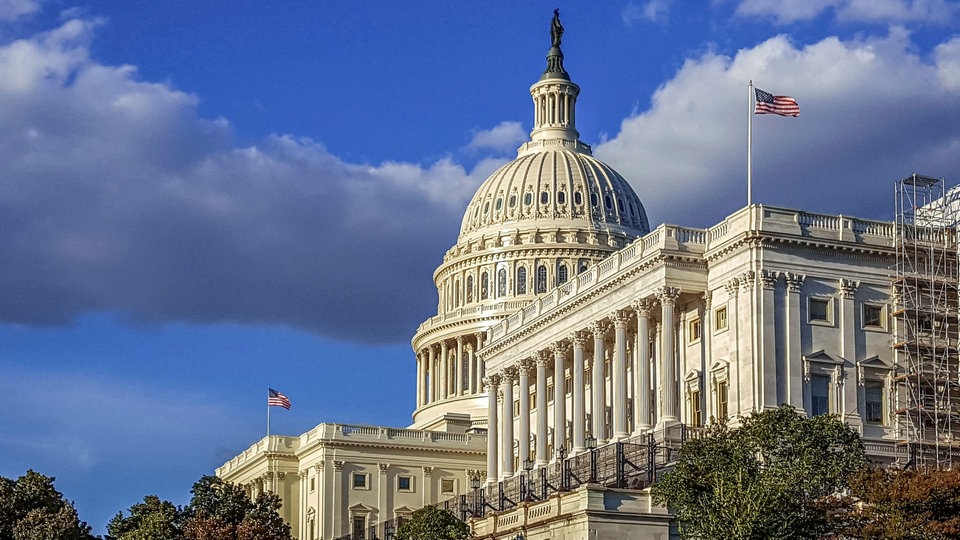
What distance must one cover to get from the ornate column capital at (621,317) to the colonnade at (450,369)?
65811 millimetres

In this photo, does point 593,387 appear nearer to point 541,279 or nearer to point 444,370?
point 541,279

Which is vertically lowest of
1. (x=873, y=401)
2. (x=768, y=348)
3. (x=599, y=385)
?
(x=873, y=401)

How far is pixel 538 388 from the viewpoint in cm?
12519

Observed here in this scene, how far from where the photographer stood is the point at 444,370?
183m

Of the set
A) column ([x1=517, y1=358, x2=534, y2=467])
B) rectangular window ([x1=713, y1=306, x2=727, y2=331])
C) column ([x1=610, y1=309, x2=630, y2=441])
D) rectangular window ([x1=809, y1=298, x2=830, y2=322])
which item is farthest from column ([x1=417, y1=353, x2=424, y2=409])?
rectangular window ([x1=809, y1=298, x2=830, y2=322])

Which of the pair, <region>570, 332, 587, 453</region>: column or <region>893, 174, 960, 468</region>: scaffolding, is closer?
<region>893, 174, 960, 468</region>: scaffolding

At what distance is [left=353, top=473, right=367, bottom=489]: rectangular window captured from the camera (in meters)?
148

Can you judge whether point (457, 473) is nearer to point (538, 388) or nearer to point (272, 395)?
point (272, 395)

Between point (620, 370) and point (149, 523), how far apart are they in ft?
97.0

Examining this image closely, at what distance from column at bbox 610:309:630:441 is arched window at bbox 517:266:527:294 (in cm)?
7073

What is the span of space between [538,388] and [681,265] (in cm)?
2349

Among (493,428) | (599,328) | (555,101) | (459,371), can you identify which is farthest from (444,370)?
(599,328)

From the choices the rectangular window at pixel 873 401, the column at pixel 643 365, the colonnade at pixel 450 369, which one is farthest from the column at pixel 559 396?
the colonnade at pixel 450 369

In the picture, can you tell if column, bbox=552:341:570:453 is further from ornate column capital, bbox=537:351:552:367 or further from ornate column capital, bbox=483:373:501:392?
ornate column capital, bbox=483:373:501:392
